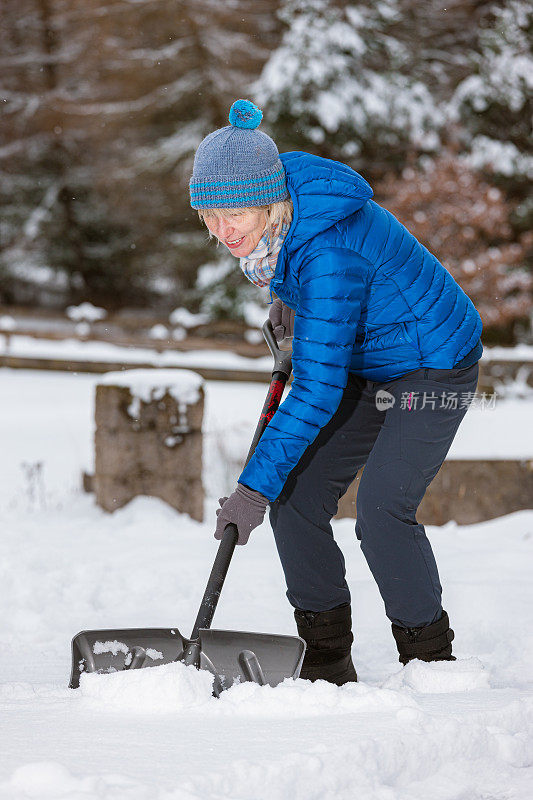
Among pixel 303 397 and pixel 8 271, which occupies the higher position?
pixel 303 397

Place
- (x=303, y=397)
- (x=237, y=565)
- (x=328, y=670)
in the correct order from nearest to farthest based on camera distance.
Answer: (x=303, y=397) → (x=328, y=670) → (x=237, y=565)

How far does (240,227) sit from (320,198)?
220mm

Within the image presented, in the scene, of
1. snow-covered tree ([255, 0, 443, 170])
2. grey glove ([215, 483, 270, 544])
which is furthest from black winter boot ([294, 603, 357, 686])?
snow-covered tree ([255, 0, 443, 170])

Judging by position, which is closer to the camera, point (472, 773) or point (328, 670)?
point (472, 773)

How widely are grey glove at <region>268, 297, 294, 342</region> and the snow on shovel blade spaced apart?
3.33 ft

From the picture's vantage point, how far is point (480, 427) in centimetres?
995

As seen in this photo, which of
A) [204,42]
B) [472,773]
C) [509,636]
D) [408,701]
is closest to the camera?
[472,773]

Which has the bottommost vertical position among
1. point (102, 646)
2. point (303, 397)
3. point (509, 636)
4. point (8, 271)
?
point (8, 271)

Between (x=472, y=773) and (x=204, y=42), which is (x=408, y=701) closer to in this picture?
(x=472, y=773)

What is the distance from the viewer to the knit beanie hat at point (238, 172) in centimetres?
237

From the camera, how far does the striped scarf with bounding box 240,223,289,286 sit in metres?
2.45

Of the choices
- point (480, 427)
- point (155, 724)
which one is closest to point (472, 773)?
point (155, 724)

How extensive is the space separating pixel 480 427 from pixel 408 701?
7.96 meters

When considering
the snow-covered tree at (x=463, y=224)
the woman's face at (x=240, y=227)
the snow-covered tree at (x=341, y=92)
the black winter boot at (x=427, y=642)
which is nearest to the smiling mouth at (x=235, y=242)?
the woman's face at (x=240, y=227)
